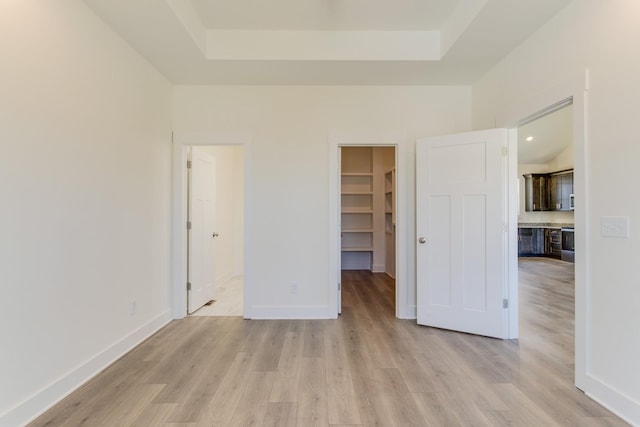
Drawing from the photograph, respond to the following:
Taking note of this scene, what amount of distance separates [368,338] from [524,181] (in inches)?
323

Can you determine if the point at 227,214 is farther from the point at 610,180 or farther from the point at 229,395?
the point at 610,180

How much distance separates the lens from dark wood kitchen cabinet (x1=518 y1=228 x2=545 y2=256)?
8312 millimetres

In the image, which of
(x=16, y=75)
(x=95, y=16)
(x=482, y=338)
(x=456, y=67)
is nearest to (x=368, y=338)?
(x=482, y=338)

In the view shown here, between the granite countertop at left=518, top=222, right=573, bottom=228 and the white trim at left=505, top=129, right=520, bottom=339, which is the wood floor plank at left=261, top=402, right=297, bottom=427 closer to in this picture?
the white trim at left=505, top=129, right=520, bottom=339

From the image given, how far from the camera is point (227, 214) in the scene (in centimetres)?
528

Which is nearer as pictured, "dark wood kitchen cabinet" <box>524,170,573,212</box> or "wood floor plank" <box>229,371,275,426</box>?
"wood floor plank" <box>229,371,275,426</box>

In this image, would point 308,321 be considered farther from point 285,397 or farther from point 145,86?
point 145,86

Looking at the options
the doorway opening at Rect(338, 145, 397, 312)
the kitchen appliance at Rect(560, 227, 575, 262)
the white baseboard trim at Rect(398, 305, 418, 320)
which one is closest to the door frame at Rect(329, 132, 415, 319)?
the white baseboard trim at Rect(398, 305, 418, 320)

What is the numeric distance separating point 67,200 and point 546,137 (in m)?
9.40

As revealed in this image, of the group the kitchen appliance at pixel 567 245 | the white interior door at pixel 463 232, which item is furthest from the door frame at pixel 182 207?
the kitchen appliance at pixel 567 245

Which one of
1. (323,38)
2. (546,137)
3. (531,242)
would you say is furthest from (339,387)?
(531,242)

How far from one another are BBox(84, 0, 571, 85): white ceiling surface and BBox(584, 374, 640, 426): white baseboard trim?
2.54 meters

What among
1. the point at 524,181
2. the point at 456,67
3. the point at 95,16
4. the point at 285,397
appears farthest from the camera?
the point at 524,181

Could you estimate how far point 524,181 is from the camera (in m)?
8.64
